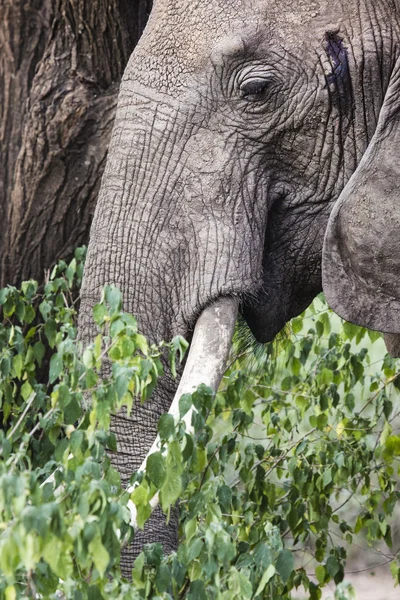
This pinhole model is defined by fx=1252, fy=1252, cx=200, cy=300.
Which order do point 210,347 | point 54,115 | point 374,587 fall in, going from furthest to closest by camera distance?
1. point 374,587
2. point 54,115
3. point 210,347

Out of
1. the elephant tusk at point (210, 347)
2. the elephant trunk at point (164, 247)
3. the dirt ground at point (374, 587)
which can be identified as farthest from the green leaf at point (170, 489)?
the dirt ground at point (374, 587)

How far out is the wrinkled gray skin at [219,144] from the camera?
2.75 metres

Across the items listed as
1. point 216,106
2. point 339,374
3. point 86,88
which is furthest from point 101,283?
point 86,88

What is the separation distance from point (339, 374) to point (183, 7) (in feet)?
3.63

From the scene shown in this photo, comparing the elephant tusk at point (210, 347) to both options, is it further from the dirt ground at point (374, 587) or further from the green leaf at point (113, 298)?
the dirt ground at point (374, 587)

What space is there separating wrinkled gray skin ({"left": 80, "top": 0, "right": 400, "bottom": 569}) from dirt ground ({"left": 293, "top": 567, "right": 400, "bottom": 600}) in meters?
2.61

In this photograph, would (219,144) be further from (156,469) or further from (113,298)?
(156,469)

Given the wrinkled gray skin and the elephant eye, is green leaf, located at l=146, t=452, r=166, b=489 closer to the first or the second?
the wrinkled gray skin

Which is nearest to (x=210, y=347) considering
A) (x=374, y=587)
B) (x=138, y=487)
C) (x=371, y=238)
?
(x=371, y=238)

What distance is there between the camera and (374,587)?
5520mm

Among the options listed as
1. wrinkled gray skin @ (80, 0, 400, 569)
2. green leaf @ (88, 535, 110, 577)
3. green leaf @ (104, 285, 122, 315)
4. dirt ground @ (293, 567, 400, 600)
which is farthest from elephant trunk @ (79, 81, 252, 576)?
dirt ground @ (293, 567, 400, 600)

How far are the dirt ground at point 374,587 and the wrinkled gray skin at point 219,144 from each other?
8.57 feet

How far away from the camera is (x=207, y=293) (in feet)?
8.93

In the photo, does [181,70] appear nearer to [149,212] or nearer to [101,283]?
[149,212]
